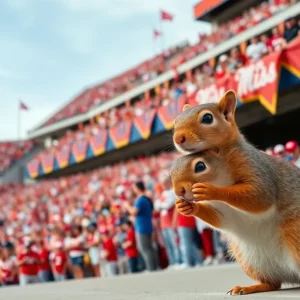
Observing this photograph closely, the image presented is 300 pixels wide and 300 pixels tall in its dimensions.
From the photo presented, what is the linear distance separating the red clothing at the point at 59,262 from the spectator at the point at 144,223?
338 centimetres

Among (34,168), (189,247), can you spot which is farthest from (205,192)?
(34,168)

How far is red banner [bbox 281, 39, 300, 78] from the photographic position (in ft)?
44.4

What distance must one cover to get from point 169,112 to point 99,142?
26.1 feet

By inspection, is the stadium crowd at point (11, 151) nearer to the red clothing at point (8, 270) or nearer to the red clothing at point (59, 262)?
the red clothing at point (8, 270)

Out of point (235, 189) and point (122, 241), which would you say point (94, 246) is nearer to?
point (122, 241)

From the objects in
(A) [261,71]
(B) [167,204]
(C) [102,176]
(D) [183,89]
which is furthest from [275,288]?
(C) [102,176]

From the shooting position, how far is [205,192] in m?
3.06

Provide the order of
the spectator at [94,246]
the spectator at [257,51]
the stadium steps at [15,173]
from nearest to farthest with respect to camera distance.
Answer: the spectator at [94,246] → the spectator at [257,51] → the stadium steps at [15,173]

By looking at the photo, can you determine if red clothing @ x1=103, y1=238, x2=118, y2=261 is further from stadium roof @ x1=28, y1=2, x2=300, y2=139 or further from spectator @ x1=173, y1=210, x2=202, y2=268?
stadium roof @ x1=28, y1=2, x2=300, y2=139

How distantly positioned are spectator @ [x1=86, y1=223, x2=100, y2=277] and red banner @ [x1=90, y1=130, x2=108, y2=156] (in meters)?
14.6

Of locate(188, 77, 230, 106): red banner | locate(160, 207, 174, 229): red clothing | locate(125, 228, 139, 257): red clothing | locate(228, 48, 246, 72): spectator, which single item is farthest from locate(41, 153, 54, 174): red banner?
locate(160, 207, 174, 229): red clothing

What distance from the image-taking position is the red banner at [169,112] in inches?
771

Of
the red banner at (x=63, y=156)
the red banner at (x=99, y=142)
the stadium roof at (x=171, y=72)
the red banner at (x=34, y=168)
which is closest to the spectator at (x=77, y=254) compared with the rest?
the stadium roof at (x=171, y=72)

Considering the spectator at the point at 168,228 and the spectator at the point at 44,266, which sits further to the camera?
the spectator at the point at 44,266
